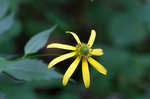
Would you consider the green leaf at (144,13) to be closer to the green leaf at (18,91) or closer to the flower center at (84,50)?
the flower center at (84,50)

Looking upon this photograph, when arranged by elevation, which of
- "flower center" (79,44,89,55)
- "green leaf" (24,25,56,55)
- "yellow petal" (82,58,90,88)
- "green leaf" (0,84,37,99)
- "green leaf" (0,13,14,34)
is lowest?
"green leaf" (0,84,37,99)

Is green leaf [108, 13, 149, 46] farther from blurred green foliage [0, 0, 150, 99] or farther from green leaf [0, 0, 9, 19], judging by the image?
green leaf [0, 0, 9, 19]

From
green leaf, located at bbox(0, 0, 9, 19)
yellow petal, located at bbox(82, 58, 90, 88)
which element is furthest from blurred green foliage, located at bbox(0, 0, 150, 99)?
yellow petal, located at bbox(82, 58, 90, 88)

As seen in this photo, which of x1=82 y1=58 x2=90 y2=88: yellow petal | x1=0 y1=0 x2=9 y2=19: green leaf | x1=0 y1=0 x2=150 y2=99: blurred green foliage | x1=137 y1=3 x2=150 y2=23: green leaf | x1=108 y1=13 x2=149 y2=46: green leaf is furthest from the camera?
x1=108 y1=13 x2=149 y2=46: green leaf

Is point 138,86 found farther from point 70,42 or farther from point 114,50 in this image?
point 70,42

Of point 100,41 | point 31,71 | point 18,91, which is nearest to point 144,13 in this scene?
point 100,41

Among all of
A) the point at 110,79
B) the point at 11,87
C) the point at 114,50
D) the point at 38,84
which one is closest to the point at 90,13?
the point at 114,50
